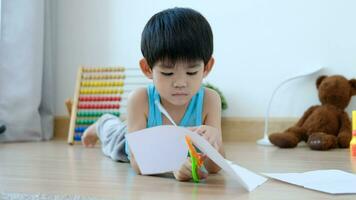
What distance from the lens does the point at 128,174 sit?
1.16 meters

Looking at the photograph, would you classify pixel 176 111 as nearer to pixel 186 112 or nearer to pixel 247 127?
pixel 186 112

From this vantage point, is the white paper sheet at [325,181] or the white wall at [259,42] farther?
the white wall at [259,42]

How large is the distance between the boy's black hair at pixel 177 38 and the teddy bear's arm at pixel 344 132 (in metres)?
0.89

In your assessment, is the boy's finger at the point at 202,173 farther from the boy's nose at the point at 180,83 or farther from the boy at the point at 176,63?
the boy's nose at the point at 180,83

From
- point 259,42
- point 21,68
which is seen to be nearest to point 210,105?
point 259,42

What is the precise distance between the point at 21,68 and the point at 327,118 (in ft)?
4.08

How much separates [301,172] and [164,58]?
1.42ft

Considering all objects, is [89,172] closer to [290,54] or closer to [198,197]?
[198,197]

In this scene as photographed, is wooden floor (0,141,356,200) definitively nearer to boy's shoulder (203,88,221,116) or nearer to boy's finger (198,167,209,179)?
boy's finger (198,167,209,179)

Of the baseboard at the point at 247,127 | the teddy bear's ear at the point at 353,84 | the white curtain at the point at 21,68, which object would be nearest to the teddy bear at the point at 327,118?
the teddy bear's ear at the point at 353,84

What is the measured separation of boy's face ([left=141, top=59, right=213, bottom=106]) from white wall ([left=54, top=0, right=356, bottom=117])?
3.27ft

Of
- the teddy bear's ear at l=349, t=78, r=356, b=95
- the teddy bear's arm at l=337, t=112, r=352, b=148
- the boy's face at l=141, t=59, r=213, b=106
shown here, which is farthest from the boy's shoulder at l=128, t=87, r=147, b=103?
the teddy bear's ear at l=349, t=78, r=356, b=95

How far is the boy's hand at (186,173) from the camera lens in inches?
39.9

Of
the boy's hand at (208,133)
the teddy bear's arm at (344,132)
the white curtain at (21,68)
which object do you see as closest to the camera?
the boy's hand at (208,133)
